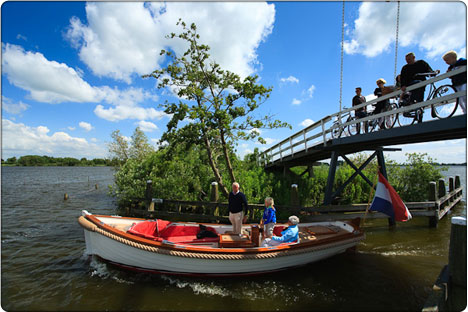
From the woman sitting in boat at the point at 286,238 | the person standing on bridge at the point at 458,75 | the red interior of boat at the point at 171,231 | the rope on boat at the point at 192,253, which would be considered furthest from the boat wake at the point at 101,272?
the person standing on bridge at the point at 458,75

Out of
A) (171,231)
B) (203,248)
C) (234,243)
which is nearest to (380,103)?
(234,243)

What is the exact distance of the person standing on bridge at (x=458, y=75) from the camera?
4695mm

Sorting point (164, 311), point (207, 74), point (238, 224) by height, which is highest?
point (207, 74)

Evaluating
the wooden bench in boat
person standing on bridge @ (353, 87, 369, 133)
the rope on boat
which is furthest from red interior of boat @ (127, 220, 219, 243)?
person standing on bridge @ (353, 87, 369, 133)

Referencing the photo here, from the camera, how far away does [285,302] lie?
483 centimetres

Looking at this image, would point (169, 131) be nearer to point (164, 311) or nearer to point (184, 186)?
point (184, 186)

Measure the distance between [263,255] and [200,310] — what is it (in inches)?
72.6

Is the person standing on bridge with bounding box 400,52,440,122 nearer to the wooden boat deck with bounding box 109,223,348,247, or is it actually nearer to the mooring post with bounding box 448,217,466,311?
the mooring post with bounding box 448,217,466,311

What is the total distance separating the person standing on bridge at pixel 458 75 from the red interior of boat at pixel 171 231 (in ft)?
21.6

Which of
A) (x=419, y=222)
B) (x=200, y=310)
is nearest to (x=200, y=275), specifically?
(x=200, y=310)

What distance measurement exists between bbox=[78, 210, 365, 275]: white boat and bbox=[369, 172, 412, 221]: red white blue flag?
3.72ft

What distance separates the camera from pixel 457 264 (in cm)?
347

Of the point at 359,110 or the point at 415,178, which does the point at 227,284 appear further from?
the point at 415,178

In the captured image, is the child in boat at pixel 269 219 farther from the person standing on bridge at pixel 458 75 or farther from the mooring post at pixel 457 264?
the person standing on bridge at pixel 458 75
